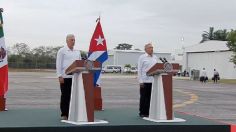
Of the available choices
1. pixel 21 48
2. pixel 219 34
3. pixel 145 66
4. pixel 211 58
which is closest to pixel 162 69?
pixel 145 66

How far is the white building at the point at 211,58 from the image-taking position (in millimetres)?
84875

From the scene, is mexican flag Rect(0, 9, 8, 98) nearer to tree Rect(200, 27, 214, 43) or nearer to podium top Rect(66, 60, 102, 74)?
podium top Rect(66, 60, 102, 74)

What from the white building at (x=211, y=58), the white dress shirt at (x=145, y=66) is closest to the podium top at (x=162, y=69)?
the white dress shirt at (x=145, y=66)

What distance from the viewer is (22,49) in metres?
117

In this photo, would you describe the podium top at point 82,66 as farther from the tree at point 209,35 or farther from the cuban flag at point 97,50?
the tree at point 209,35

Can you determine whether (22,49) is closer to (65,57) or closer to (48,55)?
(48,55)

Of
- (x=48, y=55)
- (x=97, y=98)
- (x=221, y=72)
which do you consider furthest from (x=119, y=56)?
(x=97, y=98)

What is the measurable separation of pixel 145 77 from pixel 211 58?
3213 inches

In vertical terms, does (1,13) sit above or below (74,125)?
above

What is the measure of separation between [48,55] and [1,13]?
332ft

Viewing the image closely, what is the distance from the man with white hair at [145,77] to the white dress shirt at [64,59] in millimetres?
1720

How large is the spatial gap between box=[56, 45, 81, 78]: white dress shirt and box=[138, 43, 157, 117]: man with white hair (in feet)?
5.64

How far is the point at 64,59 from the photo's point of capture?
10914 millimetres

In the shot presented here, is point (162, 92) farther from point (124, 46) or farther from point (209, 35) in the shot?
point (124, 46)
